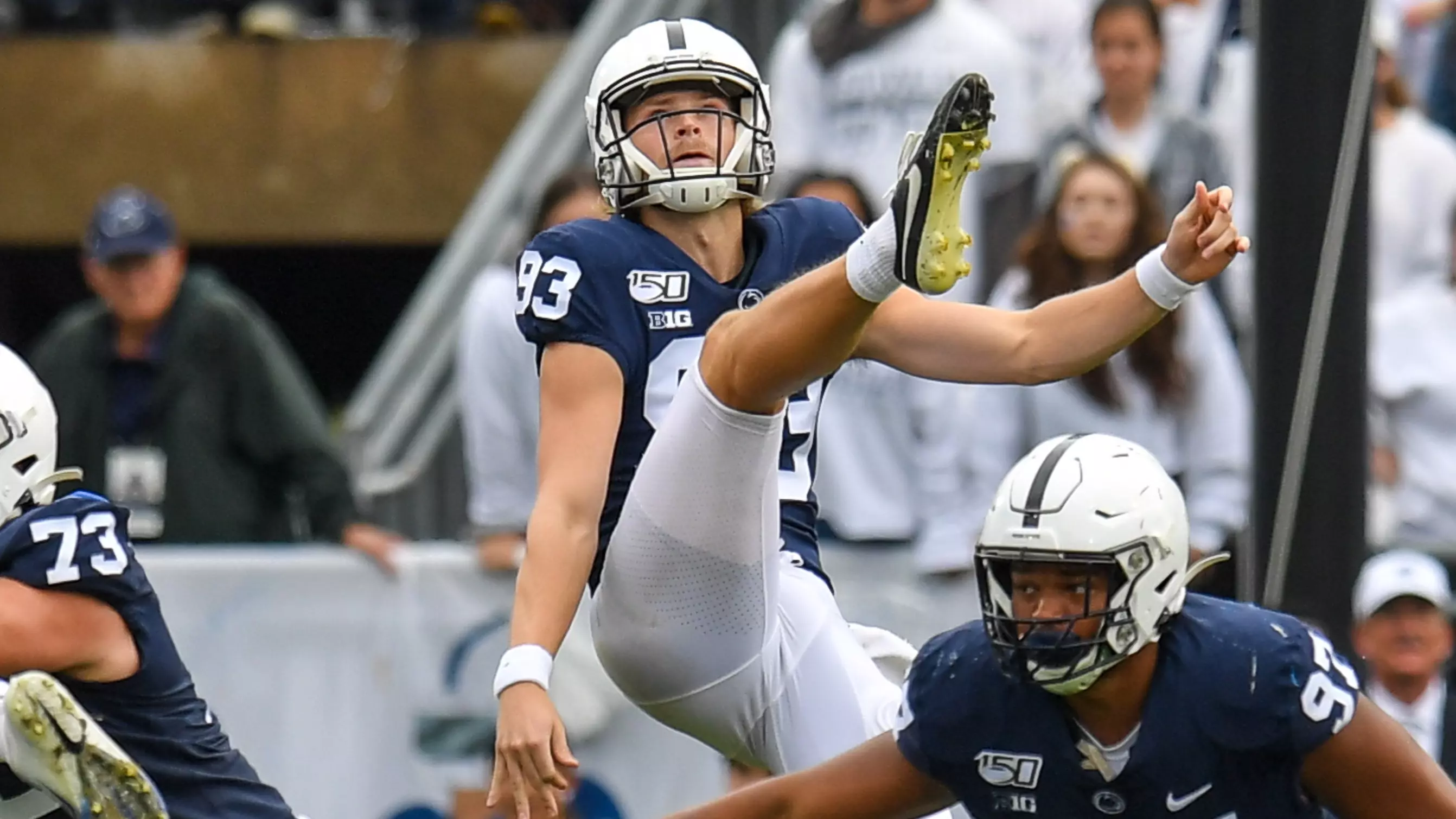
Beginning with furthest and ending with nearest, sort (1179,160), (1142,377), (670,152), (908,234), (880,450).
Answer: (1179,160), (880,450), (1142,377), (670,152), (908,234)

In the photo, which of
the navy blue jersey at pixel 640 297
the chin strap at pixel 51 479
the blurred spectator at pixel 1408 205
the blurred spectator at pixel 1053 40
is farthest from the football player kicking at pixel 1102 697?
the blurred spectator at pixel 1408 205

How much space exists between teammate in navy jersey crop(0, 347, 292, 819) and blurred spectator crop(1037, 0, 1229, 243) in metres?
3.48

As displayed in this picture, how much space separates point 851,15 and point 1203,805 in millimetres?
3928

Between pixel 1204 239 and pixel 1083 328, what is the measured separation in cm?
31

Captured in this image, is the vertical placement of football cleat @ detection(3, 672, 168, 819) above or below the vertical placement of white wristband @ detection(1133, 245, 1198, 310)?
below

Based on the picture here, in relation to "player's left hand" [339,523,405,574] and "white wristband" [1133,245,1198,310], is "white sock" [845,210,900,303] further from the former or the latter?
"player's left hand" [339,523,405,574]

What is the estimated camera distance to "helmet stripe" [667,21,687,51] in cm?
491

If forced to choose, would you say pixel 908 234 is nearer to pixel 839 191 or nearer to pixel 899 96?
pixel 839 191

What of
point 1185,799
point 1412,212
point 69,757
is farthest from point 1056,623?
point 1412,212

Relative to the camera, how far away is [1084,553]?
4.40 m

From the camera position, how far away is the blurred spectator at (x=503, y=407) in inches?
289

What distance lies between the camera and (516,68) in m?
10.6

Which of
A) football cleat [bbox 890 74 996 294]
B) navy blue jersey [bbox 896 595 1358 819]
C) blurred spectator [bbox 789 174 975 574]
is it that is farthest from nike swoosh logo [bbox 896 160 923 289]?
blurred spectator [bbox 789 174 975 574]

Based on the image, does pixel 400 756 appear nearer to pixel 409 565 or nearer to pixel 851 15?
pixel 409 565
